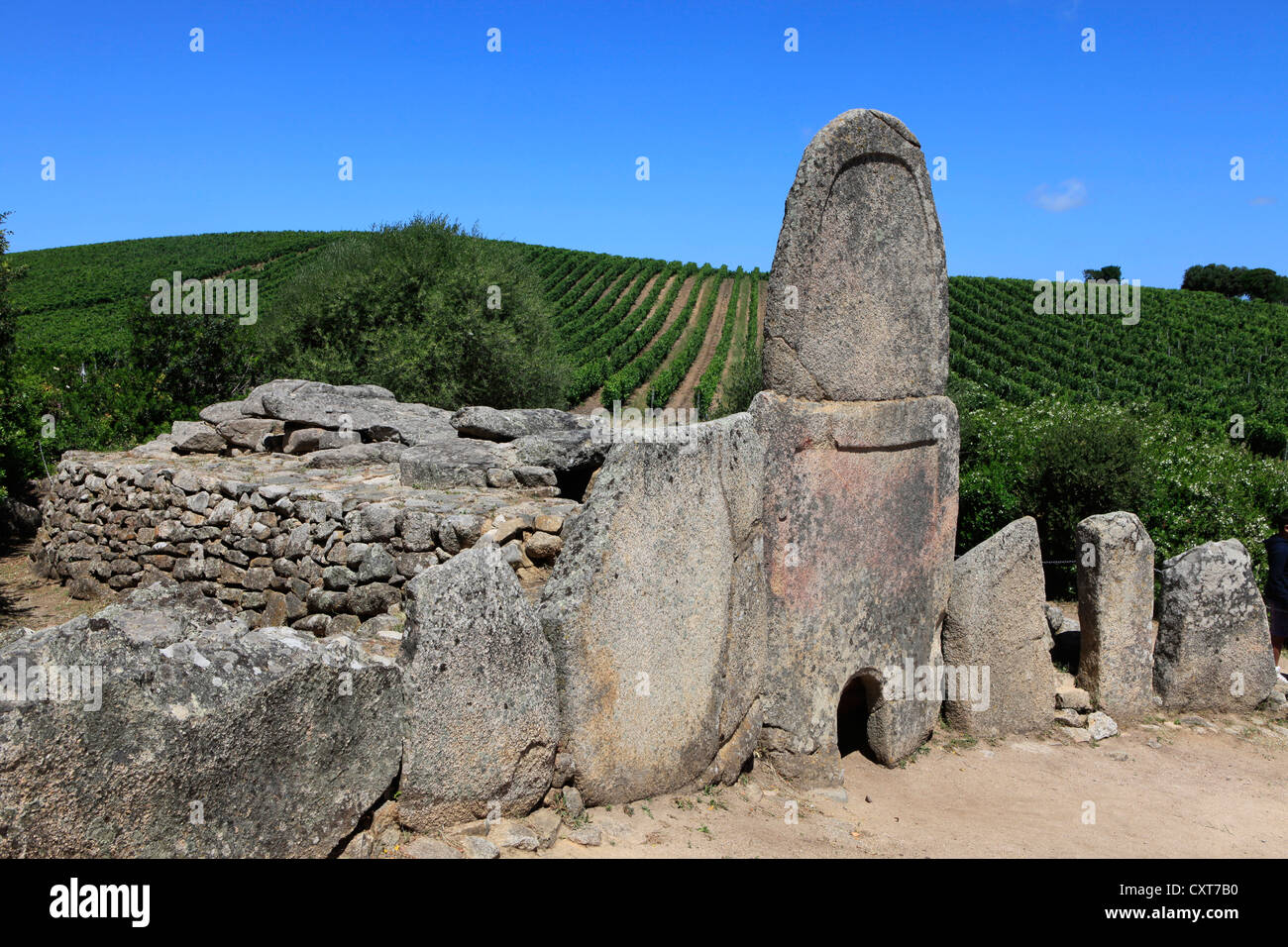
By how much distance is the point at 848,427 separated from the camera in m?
6.47

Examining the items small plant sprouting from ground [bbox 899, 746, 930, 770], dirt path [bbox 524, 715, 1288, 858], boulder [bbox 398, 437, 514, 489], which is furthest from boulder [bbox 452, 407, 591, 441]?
dirt path [bbox 524, 715, 1288, 858]

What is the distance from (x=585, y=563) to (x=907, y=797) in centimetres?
316

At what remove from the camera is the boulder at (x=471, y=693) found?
455 centimetres

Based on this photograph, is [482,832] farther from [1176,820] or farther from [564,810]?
[1176,820]

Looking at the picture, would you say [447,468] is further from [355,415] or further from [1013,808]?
[1013,808]

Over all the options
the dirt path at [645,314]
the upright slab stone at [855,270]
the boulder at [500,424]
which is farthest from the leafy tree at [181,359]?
the dirt path at [645,314]

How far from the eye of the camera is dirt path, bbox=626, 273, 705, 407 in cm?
4372

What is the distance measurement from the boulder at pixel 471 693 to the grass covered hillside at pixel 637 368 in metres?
10.4

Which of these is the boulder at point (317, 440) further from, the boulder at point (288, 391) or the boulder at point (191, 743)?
the boulder at point (191, 743)

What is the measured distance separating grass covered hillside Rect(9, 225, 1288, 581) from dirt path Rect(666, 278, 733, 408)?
167mm

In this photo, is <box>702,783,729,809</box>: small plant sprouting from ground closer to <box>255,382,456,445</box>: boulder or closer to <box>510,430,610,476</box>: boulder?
<box>510,430,610,476</box>: boulder

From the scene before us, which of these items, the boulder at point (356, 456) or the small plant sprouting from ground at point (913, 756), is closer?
the small plant sprouting from ground at point (913, 756)

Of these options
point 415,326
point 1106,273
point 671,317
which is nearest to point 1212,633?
point 415,326

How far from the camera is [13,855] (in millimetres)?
3270
